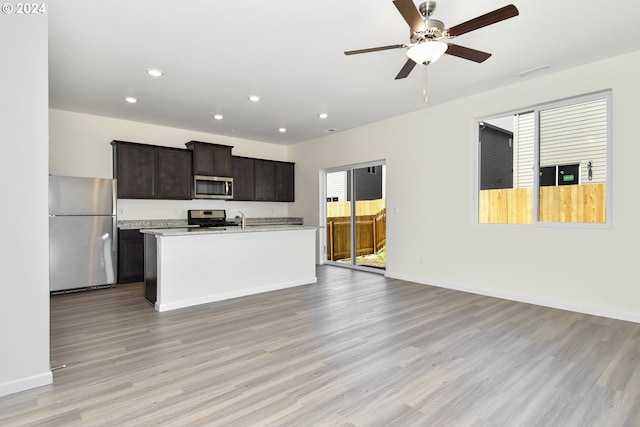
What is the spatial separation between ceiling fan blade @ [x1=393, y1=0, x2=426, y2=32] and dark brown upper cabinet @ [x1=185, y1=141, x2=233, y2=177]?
4.73 meters

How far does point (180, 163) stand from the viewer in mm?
5969

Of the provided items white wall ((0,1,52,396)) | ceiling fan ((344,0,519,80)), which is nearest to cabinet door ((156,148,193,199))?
white wall ((0,1,52,396))

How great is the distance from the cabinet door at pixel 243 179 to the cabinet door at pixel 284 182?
2.12ft

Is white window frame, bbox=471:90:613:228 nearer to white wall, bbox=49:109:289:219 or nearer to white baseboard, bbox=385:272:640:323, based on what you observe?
white baseboard, bbox=385:272:640:323

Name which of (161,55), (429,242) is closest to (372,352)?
(429,242)

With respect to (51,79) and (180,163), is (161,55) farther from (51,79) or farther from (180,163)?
(180,163)

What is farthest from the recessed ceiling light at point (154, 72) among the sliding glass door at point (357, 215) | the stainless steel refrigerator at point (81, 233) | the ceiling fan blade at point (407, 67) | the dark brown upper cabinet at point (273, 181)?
the sliding glass door at point (357, 215)

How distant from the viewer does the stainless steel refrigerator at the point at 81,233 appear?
4.59m

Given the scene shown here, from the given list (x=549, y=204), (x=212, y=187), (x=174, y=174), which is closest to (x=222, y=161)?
(x=212, y=187)

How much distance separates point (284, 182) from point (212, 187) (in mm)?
1766

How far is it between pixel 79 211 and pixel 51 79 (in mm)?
1786

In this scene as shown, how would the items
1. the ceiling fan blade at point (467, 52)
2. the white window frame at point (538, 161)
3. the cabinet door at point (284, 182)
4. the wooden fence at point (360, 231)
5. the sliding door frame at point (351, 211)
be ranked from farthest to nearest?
the cabinet door at point (284, 182) < the wooden fence at point (360, 231) < the sliding door frame at point (351, 211) < the white window frame at point (538, 161) < the ceiling fan blade at point (467, 52)

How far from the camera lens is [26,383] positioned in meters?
2.13

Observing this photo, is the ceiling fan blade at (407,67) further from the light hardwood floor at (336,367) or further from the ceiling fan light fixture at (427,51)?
the light hardwood floor at (336,367)
